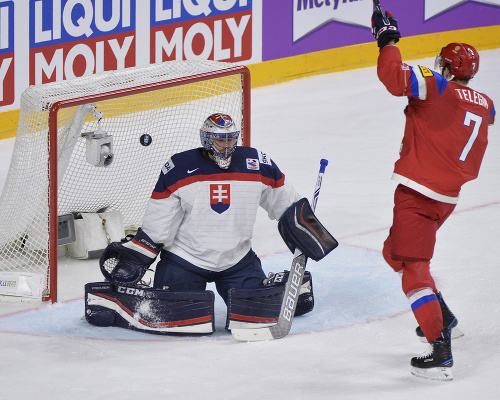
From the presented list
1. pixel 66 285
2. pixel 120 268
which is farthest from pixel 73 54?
pixel 120 268

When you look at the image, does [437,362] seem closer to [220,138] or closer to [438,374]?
[438,374]

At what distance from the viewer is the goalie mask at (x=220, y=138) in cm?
461

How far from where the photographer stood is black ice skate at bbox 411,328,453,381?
13.3 ft

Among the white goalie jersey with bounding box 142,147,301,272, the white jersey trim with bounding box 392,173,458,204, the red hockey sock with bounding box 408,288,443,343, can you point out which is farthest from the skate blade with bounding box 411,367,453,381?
the white goalie jersey with bounding box 142,147,301,272

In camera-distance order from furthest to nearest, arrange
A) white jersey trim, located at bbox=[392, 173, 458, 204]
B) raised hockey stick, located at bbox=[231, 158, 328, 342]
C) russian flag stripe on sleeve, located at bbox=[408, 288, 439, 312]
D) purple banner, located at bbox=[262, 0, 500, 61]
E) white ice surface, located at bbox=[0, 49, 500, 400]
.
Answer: purple banner, located at bbox=[262, 0, 500, 61] < raised hockey stick, located at bbox=[231, 158, 328, 342] < white jersey trim, located at bbox=[392, 173, 458, 204] < russian flag stripe on sleeve, located at bbox=[408, 288, 439, 312] < white ice surface, located at bbox=[0, 49, 500, 400]

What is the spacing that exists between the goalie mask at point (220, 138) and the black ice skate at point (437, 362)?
1171mm

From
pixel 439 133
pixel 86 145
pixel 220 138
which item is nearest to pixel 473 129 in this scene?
pixel 439 133

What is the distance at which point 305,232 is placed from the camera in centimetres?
470

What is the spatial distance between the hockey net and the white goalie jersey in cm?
65

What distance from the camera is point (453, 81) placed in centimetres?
435

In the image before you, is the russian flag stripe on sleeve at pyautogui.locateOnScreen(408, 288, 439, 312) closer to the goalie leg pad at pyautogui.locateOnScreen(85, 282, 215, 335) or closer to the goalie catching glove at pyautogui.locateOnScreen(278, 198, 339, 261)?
the goalie catching glove at pyautogui.locateOnScreen(278, 198, 339, 261)

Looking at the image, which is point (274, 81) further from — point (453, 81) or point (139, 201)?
point (453, 81)

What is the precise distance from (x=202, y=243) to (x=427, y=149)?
1.05 metres

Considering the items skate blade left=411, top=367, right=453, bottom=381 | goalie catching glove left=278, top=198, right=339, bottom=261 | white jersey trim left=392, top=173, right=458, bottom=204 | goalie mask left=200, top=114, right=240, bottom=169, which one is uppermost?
goalie mask left=200, top=114, right=240, bottom=169
